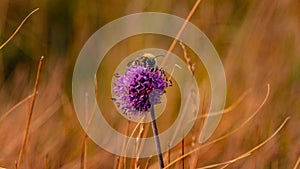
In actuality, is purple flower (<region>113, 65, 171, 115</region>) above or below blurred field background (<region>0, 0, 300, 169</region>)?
below

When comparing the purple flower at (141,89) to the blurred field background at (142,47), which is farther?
the blurred field background at (142,47)

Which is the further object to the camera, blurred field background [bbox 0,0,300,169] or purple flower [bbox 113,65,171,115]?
blurred field background [bbox 0,0,300,169]

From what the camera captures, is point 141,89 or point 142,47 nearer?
point 141,89

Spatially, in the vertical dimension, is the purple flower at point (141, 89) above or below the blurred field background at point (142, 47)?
below

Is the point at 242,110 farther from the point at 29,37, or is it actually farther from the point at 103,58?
the point at 29,37
